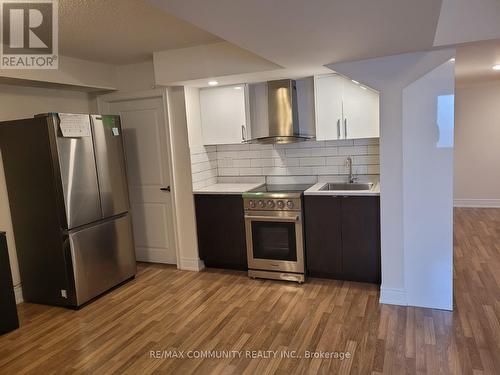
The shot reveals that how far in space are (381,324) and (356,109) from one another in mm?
1958

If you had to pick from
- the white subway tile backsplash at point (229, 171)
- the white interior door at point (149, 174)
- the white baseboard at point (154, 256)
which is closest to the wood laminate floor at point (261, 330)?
the white baseboard at point (154, 256)

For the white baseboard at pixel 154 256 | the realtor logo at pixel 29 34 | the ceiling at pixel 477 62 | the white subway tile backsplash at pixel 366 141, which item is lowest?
the white baseboard at pixel 154 256

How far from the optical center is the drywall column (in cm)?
409

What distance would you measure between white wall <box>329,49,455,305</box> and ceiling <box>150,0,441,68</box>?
0.16 m

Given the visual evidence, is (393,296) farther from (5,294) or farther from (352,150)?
(5,294)

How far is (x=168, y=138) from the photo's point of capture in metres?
4.16

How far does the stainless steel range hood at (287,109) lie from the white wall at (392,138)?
786mm

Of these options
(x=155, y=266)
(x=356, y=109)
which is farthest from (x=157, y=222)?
(x=356, y=109)

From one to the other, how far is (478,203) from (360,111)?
4.23 meters

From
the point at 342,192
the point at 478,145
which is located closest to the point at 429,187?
→ the point at 342,192

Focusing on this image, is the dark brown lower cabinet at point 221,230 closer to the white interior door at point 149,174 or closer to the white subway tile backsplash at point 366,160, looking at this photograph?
the white interior door at point 149,174

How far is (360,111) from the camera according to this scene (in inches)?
143

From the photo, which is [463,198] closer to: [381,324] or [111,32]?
[381,324]

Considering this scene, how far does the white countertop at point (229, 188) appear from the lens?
4031mm
